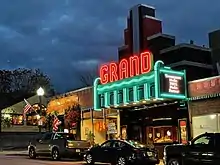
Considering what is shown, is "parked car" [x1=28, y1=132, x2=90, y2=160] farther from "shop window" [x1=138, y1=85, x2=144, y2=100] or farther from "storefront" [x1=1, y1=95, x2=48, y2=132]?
"storefront" [x1=1, y1=95, x2=48, y2=132]

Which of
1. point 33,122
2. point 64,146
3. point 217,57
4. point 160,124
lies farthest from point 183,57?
point 33,122

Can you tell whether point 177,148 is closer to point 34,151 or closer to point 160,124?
point 160,124

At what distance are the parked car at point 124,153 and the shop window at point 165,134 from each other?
214 inches

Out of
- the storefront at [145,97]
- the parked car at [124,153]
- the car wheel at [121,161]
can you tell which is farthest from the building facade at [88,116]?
the car wheel at [121,161]

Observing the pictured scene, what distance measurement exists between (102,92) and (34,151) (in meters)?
6.25

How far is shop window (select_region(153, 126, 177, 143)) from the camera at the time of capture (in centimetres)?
2709

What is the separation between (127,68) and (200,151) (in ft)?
39.1

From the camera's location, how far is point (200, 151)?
17.1m

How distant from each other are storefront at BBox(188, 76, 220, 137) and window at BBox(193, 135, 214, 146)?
689 centimetres

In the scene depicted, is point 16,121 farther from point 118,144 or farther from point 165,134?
point 118,144

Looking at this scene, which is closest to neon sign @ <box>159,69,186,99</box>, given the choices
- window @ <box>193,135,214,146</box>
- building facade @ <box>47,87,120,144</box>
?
building facade @ <box>47,87,120,144</box>

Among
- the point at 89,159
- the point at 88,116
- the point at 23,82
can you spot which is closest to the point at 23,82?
the point at 23,82

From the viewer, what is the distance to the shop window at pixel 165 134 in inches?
1067

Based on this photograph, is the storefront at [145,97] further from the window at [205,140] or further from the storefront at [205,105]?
the window at [205,140]
